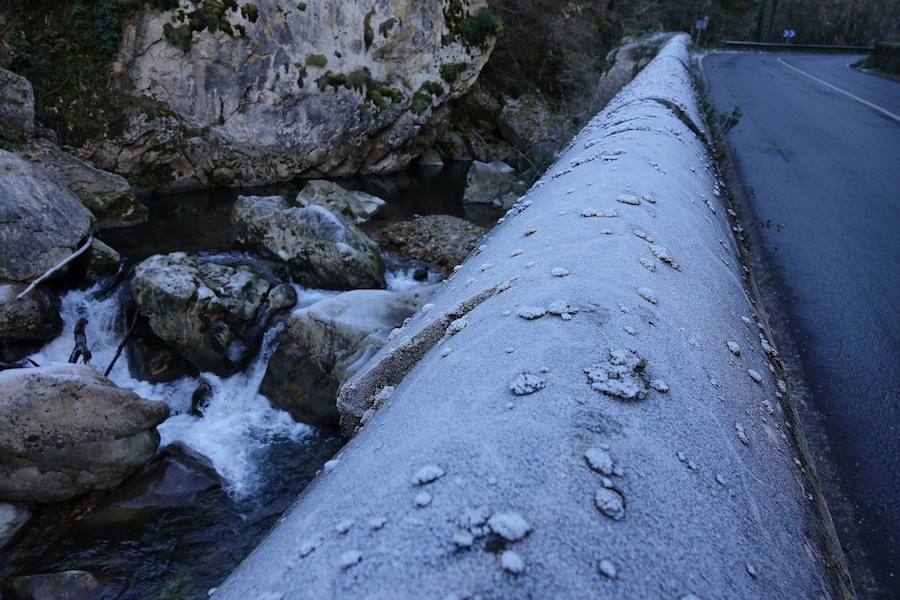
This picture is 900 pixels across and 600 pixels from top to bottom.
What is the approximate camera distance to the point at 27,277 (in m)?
7.29

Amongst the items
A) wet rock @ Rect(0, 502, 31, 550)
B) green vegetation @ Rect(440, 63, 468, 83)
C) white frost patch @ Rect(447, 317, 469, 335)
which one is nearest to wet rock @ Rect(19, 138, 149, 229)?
wet rock @ Rect(0, 502, 31, 550)

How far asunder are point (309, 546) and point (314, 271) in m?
8.09

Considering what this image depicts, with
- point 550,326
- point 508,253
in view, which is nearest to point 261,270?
point 508,253

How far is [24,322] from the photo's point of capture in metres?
6.92

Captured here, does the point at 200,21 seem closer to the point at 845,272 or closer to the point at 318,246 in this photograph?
the point at 318,246

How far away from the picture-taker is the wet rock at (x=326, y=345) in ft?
18.9

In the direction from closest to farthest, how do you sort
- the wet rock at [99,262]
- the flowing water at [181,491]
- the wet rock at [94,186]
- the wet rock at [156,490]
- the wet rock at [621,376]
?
the wet rock at [621,376]
the flowing water at [181,491]
the wet rock at [156,490]
the wet rock at [99,262]
the wet rock at [94,186]

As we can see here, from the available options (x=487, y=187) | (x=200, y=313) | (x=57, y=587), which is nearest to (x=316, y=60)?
(x=487, y=187)

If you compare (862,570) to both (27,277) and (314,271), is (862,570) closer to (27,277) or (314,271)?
(314,271)

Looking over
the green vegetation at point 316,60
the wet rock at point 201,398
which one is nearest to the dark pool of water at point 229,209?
the green vegetation at point 316,60

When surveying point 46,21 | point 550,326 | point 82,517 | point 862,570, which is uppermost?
point 46,21

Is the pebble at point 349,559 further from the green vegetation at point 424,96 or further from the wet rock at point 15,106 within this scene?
the green vegetation at point 424,96

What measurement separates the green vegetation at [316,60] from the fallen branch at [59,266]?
7.92 m

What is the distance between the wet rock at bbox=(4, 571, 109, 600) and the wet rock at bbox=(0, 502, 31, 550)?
0.45 m
